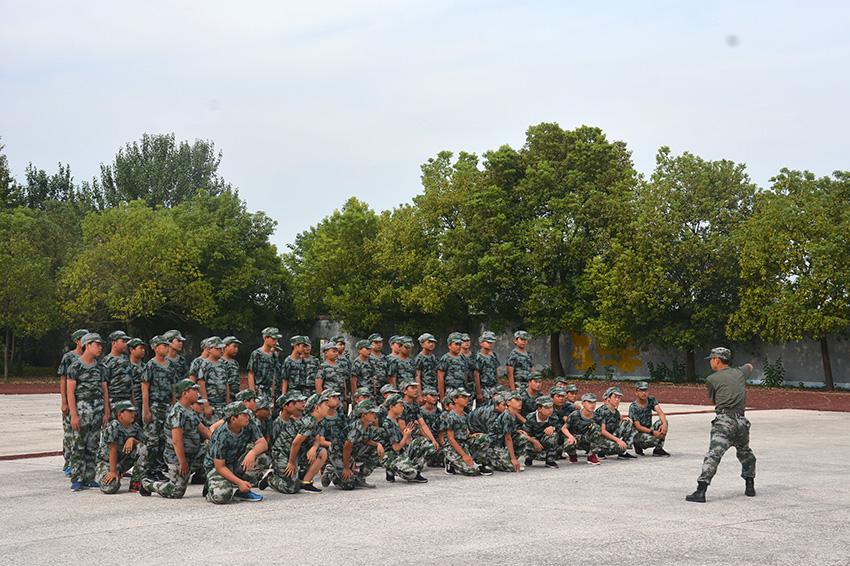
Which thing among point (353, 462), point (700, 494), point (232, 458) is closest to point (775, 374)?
point (700, 494)

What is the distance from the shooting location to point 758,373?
3391cm

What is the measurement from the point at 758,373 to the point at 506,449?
980 inches

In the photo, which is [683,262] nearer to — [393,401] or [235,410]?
[393,401]

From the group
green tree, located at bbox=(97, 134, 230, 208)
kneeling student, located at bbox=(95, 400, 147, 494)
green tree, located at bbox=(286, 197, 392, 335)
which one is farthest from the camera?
green tree, located at bbox=(97, 134, 230, 208)

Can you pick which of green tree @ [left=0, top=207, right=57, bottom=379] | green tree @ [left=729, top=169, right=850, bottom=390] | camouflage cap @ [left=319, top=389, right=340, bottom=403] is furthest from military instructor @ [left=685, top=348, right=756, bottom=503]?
green tree @ [left=0, top=207, right=57, bottom=379]

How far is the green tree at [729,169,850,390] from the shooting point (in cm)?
2888

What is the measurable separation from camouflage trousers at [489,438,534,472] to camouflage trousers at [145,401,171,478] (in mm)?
4310

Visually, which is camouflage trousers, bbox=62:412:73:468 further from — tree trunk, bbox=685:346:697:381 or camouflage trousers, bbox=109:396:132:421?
tree trunk, bbox=685:346:697:381

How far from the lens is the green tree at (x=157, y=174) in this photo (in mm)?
66812

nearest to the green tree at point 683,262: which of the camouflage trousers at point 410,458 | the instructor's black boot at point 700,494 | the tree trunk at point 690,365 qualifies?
the tree trunk at point 690,365

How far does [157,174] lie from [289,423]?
200 ft

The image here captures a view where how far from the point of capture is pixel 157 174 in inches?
2657

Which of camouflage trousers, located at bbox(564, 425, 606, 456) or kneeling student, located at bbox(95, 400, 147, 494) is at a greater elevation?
kneeling student, located at bbox(95, 400, 147, 494)

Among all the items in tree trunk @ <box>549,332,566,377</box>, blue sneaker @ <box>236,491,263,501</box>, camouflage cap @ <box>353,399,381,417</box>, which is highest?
tree trunk @ <box>549,332,566,377</box>
